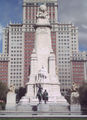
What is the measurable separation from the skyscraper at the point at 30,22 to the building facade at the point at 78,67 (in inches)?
604

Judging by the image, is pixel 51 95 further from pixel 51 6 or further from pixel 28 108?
pixel 51 6

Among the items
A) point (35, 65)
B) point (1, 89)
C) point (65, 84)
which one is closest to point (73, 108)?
point (35, 65)

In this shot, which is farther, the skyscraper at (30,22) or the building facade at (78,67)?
the building facade at (78,67)

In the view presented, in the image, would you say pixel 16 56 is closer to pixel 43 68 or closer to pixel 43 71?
pixel 43 68

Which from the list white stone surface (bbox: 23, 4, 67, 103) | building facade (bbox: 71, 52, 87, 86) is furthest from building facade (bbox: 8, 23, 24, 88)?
white stone surface (bbox: 23, 4, 67, 103)

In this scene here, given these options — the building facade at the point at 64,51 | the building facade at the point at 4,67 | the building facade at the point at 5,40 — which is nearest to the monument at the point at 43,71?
the building facade at the point at 64,51

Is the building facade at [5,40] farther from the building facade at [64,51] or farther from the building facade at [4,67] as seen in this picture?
the building facade at [64,51]

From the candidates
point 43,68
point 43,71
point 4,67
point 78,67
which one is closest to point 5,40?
point 4,67

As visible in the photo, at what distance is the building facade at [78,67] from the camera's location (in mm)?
152500

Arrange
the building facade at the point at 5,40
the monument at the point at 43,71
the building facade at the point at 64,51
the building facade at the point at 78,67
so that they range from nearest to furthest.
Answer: the monument at the point at 43,71
the building facade at the point at 78,67
the building facade at the point at 64,51
the building facade at the point at 5,40

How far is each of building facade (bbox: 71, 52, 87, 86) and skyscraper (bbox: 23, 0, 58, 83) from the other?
15.3 m

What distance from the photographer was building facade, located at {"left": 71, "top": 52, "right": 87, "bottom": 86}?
152500mm

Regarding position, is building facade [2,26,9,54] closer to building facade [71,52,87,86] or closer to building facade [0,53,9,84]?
building facade [0,53,9,84]

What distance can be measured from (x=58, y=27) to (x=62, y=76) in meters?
31.5
